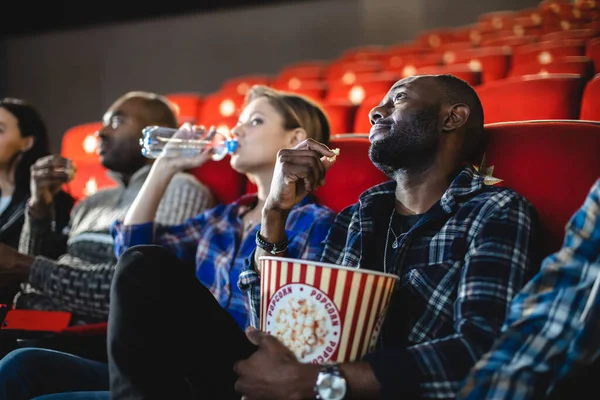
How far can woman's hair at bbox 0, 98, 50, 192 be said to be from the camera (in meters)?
1.35

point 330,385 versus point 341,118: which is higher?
point 341,118

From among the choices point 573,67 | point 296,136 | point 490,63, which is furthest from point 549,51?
point 296,136

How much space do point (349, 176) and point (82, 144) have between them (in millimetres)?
1112

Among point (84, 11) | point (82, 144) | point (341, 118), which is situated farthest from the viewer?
point (84, 11)

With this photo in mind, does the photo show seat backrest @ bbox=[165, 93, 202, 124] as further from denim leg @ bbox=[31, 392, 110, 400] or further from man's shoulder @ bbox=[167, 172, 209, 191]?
denim leg @ bbox=[31, 392, 110, 400]

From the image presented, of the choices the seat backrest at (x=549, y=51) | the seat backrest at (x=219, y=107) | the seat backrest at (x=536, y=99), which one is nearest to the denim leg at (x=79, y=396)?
the seat backrest at (x=536, y=99)

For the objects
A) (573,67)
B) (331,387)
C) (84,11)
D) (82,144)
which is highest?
(84,11)

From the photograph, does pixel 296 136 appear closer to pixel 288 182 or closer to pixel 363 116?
pixel 288 182

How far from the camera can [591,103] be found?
0.89 m

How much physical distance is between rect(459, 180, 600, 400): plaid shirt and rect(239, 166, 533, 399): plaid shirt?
0.04 meters

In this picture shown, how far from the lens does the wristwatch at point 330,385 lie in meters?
0.53

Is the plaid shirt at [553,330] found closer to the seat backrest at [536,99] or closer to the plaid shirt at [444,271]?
the plaid shirt at [444,271]

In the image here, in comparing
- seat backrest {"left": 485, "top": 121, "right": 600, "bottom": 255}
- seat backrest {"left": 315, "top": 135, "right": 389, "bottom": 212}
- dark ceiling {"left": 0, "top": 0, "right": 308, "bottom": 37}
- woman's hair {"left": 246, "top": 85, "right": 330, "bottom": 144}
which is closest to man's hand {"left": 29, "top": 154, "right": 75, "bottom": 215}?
woman's hair {"left": 246, "top": 85, "right": 330, "bottom": 144}

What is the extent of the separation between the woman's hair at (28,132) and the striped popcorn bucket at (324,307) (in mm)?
973
